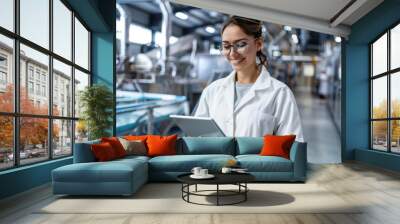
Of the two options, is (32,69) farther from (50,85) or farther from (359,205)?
(359,205)

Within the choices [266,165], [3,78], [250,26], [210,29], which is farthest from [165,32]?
[3,78]

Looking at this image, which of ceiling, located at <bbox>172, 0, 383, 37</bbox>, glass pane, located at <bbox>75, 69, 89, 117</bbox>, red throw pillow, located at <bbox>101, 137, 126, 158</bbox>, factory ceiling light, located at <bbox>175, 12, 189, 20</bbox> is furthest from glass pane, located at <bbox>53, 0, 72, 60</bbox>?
factory ceiling light, located at <bbox>175, 12, 189, 20</bbox>

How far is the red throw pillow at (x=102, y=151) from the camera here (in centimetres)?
516

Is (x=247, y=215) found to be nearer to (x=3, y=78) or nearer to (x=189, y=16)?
(x=3, y=78)

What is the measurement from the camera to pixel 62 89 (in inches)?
268

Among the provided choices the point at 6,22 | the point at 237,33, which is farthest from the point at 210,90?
the point at 6,22

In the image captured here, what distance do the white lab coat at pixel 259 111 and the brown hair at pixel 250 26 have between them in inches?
11.7

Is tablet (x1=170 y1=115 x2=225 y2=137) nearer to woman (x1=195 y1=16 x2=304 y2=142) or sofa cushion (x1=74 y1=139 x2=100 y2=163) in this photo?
woman (x1=195 y1=16 x2=304 y2=142)

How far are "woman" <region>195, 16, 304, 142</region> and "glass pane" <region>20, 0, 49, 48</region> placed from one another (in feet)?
9.84

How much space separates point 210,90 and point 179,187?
9.55 feet

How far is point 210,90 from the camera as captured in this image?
25.4 ft

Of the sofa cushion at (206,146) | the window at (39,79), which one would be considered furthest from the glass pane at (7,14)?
the sofa cushion at (206,146)

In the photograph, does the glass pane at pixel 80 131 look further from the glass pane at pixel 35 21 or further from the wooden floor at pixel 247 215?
the wooden floor at pixel 247 215

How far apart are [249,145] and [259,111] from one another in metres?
1.16
